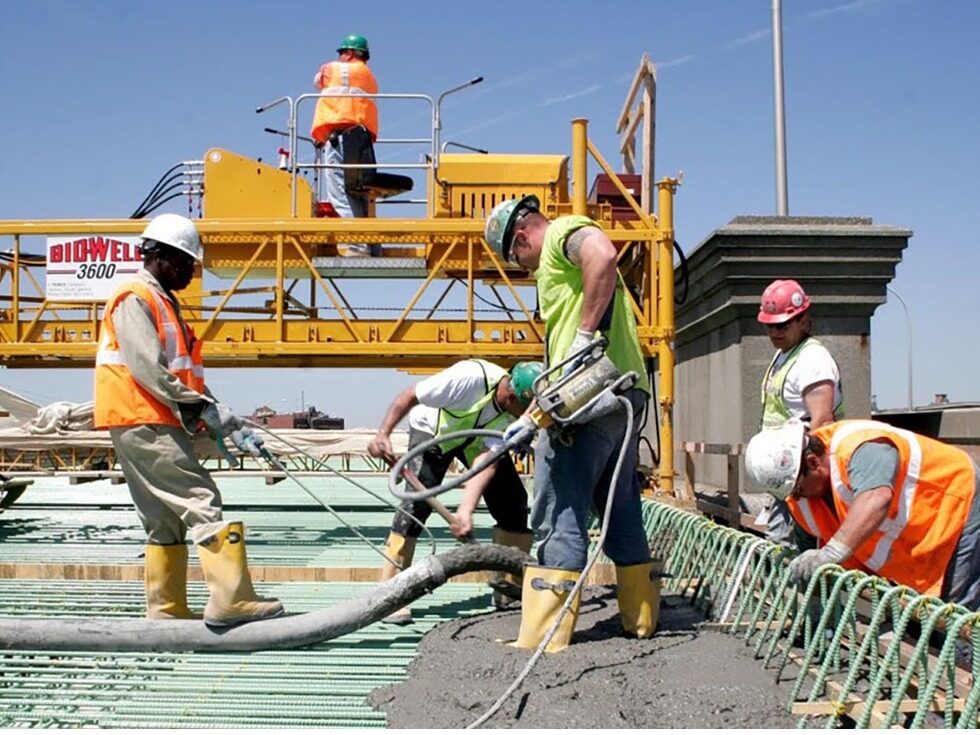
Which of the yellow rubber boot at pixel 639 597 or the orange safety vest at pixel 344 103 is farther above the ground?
the orange safety vest at pixel 344 103

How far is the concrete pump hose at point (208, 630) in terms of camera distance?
11.9 ft

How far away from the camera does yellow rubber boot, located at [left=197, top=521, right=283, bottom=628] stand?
3666 mm

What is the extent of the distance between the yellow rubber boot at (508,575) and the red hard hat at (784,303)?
5.25 feet

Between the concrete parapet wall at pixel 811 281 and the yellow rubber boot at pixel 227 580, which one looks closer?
the yellow rubber boot at pixel 227 580

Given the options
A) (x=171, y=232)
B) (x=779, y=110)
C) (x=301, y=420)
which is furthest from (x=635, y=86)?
(x=301, y=420)

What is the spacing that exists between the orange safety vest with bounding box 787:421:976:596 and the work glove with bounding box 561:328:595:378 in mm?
911

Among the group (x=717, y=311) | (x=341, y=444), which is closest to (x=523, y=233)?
(x=717, y=311)

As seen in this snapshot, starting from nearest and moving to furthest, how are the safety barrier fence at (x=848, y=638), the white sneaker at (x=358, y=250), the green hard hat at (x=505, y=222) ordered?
the safety barrier fence at (x=848, y=638) < the green hard hat at (x=505, y=222) < the white sneaker at (x=358, y=250)

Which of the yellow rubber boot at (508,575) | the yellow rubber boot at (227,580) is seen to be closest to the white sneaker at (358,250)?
the yellow rubber boot at (508,575)

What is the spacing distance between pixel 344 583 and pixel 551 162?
3.99m

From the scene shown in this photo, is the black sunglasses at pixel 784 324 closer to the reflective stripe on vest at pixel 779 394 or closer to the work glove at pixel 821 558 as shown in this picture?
the reflective stripe on vest at pixel 779 394

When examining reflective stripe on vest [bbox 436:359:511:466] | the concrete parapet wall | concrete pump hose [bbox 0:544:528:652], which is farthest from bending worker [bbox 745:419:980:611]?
the concrete parapet wall

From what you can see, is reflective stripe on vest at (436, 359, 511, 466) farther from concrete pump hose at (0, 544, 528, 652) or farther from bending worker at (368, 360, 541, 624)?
concrete pump hose at (0, 544, 528, 652)

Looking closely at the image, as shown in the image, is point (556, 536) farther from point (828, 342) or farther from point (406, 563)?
point (828, 342)
